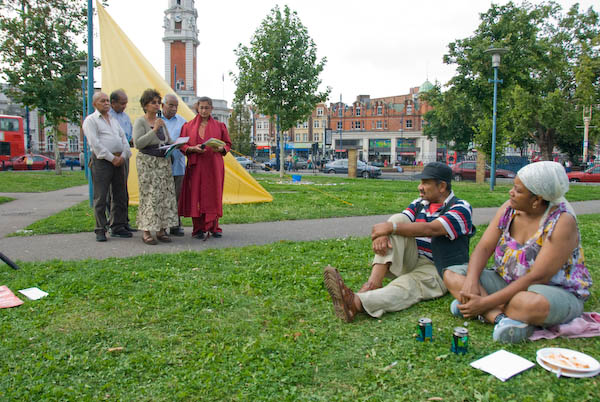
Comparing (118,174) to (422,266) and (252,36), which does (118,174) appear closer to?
(422,266)

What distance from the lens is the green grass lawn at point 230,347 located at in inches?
88.5

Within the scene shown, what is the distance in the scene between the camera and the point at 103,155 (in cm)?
596

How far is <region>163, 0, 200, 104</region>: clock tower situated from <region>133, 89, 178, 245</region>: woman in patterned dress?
70697 millimetres

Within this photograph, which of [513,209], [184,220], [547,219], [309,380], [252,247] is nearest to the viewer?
[309,380]

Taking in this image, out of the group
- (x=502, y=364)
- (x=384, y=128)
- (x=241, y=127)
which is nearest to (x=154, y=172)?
(x=502, y=364)

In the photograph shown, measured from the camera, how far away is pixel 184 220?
8008mm

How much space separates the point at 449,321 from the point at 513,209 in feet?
2.82

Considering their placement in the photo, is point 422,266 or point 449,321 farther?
point 422,266

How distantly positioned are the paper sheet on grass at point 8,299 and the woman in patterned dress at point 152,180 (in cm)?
223

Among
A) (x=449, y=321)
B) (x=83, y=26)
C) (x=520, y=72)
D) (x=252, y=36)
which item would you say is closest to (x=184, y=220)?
(x=449, y=321)

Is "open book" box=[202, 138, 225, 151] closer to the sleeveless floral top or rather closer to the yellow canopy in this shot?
the yellow canopy

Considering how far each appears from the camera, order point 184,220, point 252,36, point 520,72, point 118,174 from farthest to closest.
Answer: point 520,72 → point 252,36 → point 184,220 → point 118,174

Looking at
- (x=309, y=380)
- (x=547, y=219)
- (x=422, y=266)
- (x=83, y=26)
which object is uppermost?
(x=83, y=26)

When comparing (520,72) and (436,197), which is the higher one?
(520,72)
